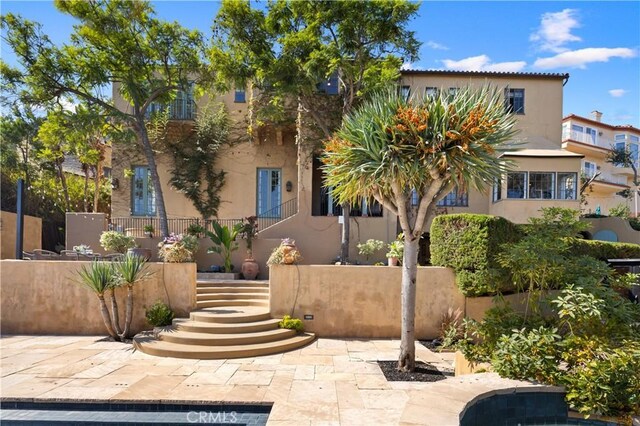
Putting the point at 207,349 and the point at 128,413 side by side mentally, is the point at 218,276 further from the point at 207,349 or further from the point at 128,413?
the point at 128,413

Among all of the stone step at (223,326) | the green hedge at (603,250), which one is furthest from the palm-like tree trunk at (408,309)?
the green hedge at (603,250)

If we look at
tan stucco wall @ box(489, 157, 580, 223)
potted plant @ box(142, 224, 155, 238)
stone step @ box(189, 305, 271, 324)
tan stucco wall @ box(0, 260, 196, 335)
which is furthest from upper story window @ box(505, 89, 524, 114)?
potted plant @ box(142, 224, 155, 238)

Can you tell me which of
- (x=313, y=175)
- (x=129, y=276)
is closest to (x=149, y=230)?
(x=129, y=276)

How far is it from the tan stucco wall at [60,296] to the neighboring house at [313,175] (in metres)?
6.12

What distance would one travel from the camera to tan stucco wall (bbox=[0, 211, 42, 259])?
14.8 metres

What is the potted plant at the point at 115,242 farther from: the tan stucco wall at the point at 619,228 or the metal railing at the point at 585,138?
the metal railing at the point at 585,138

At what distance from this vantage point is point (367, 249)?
14.9m

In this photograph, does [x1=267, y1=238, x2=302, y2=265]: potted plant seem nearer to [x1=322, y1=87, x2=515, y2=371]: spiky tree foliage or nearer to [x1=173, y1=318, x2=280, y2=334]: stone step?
[x1=173, y1=318, x2=280, y2=334]: stone step

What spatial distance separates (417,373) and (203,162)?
47.4 ft

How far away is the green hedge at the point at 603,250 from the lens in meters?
11.7

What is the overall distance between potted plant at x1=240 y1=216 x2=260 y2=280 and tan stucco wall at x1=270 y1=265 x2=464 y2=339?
4.62 meters

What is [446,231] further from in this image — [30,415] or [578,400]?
[30,415]

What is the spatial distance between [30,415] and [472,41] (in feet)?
47.1

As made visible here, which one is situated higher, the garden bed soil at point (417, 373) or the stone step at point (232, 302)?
the stone step at point (232, 302)
